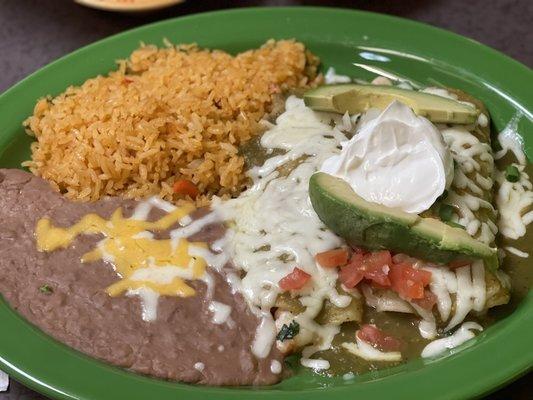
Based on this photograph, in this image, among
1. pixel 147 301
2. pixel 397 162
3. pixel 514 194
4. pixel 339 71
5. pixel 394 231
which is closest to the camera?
pixel 394 231

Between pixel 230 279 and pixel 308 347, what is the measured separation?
0.34 m

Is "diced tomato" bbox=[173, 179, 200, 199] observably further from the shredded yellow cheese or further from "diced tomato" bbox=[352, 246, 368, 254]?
"diced tomato" bbox=[352, 246, 368, 254]

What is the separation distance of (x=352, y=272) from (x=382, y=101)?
811 mm

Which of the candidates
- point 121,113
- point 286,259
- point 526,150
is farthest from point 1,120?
point 526,150

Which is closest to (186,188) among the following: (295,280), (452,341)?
(295,280)

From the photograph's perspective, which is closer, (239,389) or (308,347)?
(239,389)

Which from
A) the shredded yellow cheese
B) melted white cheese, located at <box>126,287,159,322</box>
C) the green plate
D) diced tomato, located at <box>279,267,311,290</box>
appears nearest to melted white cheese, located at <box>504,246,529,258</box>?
the green plate

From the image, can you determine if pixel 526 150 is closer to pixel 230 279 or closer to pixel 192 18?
pixel 230 279

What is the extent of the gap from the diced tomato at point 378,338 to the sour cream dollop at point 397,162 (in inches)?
15.4

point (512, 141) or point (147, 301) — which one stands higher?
point (512, 141)

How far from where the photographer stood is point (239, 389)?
6.52 feet

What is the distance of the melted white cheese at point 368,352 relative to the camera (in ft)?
6.84

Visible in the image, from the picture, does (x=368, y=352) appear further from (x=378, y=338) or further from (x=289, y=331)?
(x=289, y=331)

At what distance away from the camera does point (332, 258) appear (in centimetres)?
216
